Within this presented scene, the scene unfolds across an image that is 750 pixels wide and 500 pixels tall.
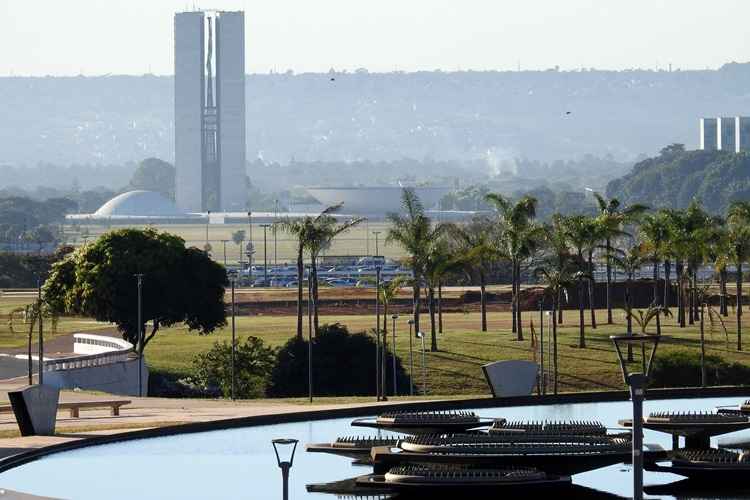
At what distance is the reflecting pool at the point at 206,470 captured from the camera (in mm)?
28328

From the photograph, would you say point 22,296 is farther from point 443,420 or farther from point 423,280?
point 443,420

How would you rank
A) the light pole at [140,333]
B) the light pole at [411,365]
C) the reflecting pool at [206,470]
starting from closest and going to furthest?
the reflecting pool at [206,470] < the light pole at [140,333] < the light pole at [411,365]

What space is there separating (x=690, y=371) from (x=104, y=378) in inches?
703

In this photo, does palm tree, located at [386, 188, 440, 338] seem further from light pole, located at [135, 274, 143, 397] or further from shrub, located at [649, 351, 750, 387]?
shrub, located at [649, 351, 750, 387]

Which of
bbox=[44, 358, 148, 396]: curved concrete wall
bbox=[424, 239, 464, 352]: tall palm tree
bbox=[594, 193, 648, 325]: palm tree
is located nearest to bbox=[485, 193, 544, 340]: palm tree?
bbox=[424, 239, 464, 352]: tall palm tree

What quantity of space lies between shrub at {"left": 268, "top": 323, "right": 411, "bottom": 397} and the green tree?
26.6ft

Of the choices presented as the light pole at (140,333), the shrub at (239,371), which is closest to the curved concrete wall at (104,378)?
the light pole at (140,333)

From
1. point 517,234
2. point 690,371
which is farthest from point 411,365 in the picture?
point 517,234

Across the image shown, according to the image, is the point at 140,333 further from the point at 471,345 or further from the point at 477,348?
the point at 471,345

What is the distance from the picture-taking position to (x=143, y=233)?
230 ft

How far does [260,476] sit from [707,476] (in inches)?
257

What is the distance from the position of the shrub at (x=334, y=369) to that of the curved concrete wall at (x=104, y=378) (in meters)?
4.00

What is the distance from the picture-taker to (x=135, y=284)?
67.0 meters

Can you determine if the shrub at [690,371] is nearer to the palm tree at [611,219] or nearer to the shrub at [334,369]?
the shrub at [334,369]
